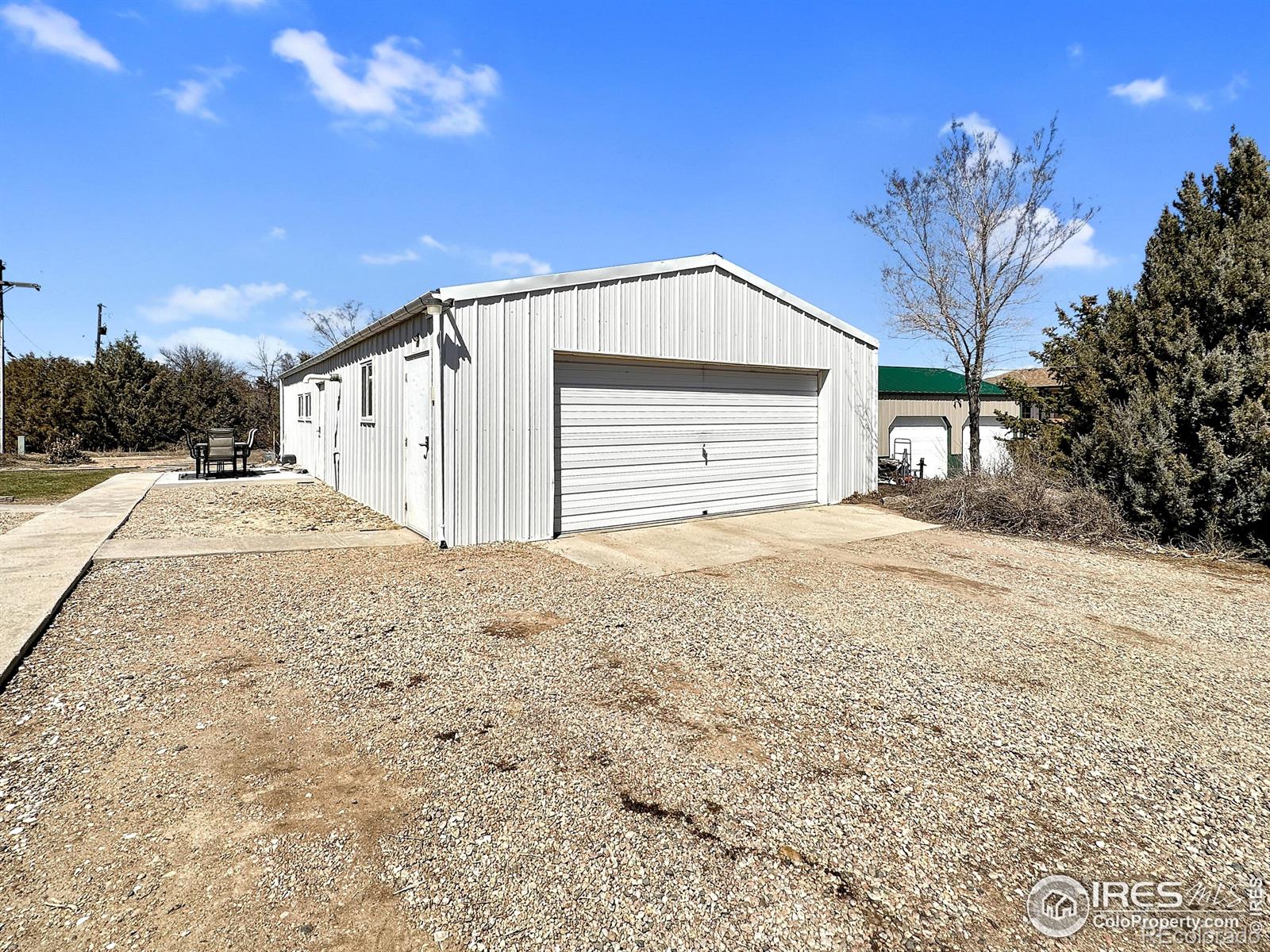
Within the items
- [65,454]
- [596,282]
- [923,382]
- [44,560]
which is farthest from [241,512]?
[923,382]

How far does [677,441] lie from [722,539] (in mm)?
1848

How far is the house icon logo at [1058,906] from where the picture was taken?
1.88 meters

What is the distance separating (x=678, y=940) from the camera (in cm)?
178

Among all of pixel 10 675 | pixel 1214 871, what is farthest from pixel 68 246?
pixel 1214 871

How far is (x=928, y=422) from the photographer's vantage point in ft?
67.4

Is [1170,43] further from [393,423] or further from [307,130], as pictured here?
[307,130]

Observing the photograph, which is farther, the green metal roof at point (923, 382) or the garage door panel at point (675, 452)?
the green metal roof at point (923, 382)

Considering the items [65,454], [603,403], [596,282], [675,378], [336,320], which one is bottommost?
[65,454]

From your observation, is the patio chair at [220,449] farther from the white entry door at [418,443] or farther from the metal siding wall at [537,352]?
the white entry door at [418,443]

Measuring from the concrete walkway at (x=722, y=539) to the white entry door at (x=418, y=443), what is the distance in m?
1.63

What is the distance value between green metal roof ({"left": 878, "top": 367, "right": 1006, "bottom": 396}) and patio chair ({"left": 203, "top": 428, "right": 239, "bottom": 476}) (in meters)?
17.5

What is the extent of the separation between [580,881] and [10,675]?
11.7 feet

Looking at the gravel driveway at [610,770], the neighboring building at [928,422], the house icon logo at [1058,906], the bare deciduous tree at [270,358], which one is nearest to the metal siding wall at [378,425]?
the gravel driveway at [610,770]

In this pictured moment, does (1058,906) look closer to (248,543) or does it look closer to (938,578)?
(938,578)
